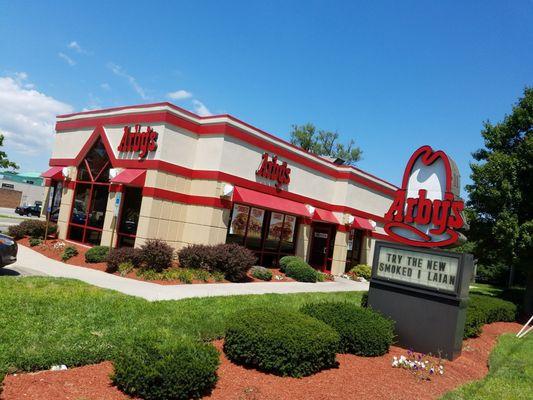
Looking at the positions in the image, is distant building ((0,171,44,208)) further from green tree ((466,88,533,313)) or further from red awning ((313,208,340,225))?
green tree ((466,88,533,313))

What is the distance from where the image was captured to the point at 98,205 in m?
19.2

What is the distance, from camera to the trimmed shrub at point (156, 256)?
14.0 m

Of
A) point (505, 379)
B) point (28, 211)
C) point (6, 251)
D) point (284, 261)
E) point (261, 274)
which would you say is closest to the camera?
point (505, 379)

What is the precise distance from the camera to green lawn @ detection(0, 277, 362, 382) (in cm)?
586

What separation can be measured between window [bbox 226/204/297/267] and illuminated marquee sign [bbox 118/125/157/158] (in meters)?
4.11

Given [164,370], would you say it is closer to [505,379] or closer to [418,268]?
[505,379]

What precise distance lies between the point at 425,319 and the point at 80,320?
662 cm

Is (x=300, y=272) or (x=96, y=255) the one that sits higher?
(x=300, y=272)

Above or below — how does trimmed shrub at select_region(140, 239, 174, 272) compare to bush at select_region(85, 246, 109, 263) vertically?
above

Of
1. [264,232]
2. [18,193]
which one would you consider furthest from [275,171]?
[18,193]

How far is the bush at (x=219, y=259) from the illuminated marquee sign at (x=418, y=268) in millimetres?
6290

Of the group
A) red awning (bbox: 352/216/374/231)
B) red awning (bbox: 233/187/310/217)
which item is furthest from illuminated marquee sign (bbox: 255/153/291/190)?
red awning (bbox: 352/216/374/231)

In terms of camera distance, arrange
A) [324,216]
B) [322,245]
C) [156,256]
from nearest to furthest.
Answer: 1. [156,256]
2. [324,216]
3. [322,245]

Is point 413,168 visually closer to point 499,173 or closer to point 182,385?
point 182,385
